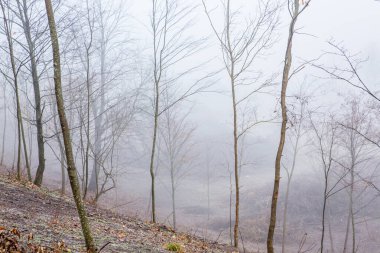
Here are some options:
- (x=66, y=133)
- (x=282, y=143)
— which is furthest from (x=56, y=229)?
(x=282, y=143)

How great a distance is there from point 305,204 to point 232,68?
18742 millimetres

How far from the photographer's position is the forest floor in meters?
4.82

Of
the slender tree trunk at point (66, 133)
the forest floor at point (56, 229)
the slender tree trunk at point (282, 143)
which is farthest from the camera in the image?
the slender tree trunk at point (282, 143)

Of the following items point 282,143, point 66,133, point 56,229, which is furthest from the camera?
point 282,143

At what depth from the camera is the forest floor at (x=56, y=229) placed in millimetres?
4824

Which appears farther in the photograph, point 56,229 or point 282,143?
point 282,143

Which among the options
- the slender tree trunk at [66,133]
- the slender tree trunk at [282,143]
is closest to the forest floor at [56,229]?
the slender tree trunk at [66,133]

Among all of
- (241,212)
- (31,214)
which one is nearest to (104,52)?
(241,212)

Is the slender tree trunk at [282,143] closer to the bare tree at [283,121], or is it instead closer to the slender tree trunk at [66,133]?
the bare tree at [283,121]

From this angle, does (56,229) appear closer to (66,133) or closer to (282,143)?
(66,133)

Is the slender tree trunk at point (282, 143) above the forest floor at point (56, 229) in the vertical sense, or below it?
above

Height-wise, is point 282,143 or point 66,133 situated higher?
point 282,143

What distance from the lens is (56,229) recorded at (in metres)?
6.05

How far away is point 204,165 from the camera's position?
37.6m
